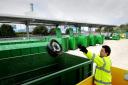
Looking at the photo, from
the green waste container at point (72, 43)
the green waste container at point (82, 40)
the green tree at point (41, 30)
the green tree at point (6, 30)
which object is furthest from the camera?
the green tree at point (41, 30)

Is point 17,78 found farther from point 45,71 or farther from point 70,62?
point 70,62

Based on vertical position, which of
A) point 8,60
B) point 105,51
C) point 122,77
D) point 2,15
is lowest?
point 122,77

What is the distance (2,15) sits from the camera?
12.5m

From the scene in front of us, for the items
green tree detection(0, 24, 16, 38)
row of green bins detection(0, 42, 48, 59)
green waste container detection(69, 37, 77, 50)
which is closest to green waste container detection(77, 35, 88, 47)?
green waste container detection(69, 37, 77, 50)

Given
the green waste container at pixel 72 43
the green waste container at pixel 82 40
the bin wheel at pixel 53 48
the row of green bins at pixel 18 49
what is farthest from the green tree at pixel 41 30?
the bin wheel at pixel 53 48

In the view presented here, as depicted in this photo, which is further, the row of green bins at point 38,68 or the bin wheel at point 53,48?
the bin wheel at point 53,48

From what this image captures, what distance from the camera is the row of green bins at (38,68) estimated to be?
9.57 ft

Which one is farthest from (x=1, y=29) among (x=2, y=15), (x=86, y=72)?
(x=86, y=72)

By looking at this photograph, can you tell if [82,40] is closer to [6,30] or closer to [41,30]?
[6,30]

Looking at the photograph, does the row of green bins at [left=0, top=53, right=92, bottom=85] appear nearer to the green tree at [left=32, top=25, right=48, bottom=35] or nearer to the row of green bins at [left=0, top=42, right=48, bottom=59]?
the row of green bins at [left=0, top=42, right=48, bottom=59]

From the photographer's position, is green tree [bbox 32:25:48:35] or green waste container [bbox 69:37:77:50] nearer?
green waste container [bbox 69:37:77:50]

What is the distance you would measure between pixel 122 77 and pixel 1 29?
30.4 metres

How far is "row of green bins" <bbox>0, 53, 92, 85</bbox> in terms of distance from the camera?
292cm

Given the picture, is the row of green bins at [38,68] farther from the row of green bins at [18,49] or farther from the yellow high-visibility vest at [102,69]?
the row of green bins at [18,49]
